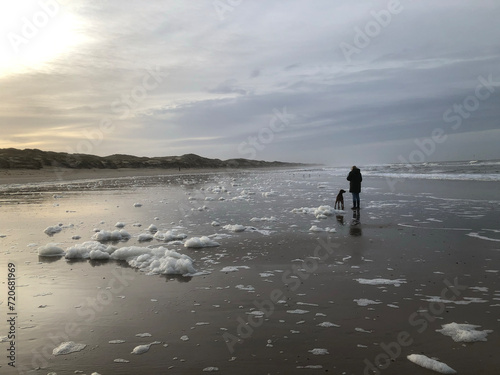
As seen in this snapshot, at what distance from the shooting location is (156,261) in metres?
7.82

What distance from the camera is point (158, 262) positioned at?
307 inches

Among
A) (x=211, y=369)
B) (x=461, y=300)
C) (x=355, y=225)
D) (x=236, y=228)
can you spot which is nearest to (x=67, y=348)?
(x=211, y=369)

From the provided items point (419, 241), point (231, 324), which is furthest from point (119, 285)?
point (419, 241)

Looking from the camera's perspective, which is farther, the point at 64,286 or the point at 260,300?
the point at 64,286

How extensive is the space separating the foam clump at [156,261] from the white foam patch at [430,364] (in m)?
4.60

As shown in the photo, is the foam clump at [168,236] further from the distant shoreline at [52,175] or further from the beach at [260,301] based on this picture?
the distant shoreline at [52,175]

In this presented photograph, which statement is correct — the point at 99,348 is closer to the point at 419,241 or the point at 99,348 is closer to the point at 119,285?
the point at 119,285

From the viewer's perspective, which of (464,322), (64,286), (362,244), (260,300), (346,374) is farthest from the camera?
(362,244)

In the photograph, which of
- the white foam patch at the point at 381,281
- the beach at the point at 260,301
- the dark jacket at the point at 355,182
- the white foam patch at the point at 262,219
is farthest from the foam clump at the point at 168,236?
the dark jacket at the point at 355,182

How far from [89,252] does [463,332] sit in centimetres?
806

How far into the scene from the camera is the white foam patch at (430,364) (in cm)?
388

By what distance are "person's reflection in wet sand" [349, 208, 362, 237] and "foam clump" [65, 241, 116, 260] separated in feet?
24.1

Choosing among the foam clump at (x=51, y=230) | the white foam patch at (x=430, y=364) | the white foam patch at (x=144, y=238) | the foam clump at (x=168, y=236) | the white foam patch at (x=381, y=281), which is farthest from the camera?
the foam clump at (x=51, y=230)

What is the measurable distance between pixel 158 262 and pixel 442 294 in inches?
221
